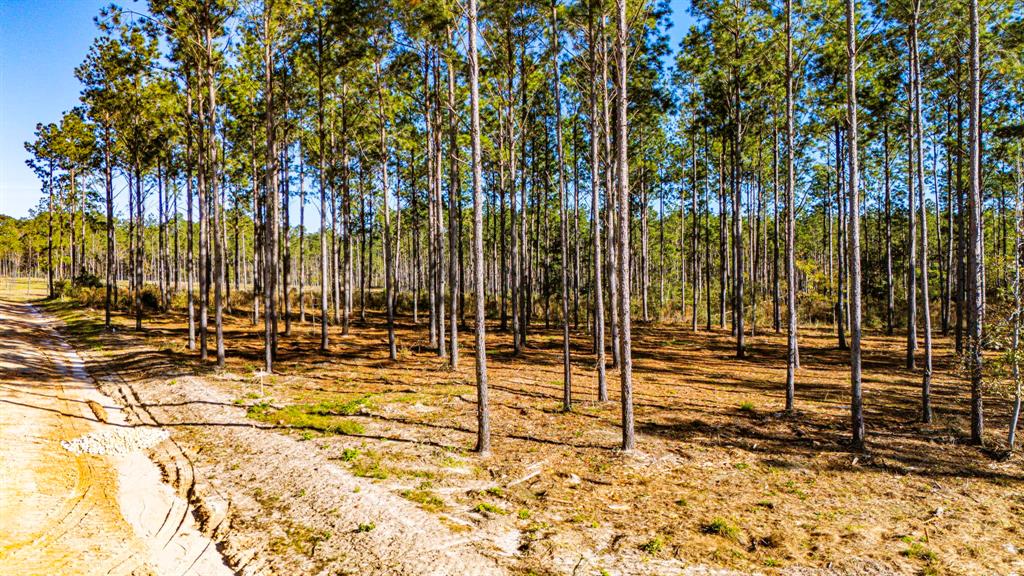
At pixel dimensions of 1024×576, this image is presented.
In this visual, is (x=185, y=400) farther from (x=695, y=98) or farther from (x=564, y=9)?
(x=695, y=98)

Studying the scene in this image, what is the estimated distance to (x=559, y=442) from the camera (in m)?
10.8

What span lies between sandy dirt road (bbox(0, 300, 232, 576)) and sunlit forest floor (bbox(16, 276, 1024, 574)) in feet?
4.51

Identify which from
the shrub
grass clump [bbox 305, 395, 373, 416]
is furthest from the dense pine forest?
the shrub

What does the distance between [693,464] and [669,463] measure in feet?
1.44

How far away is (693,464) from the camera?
957cm

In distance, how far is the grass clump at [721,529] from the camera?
6816 millimetres

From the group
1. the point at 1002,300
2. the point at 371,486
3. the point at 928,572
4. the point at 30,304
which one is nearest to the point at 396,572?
the point at 371,486

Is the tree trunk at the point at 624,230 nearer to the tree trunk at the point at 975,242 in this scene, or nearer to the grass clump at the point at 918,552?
the grass clump at the point at 918,552

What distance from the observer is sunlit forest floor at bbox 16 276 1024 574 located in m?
6.50

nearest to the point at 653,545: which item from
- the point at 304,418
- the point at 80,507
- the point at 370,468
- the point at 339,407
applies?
the point at 370,468

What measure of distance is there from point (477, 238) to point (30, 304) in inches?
1944

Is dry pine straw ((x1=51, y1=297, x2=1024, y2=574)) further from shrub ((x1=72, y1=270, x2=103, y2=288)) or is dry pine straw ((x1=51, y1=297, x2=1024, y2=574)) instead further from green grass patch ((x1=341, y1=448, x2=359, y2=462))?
shrub ((x1=72, y1=270, x2=103, y2=288))

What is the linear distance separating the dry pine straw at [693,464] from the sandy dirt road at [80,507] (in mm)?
2750

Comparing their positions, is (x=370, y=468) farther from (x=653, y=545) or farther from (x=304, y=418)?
(x=653, y=545)
